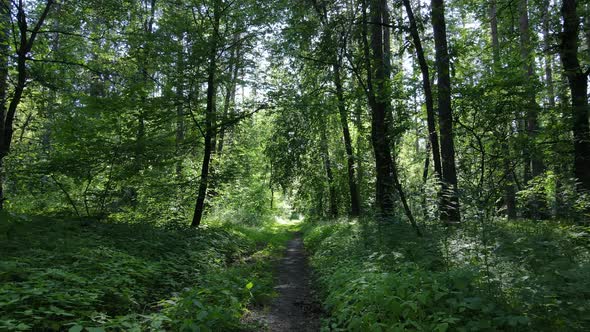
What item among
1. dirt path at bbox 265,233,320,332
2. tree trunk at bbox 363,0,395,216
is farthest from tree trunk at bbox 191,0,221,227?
tree trunk at bbox 363,0,395,216

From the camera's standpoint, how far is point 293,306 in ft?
20.9

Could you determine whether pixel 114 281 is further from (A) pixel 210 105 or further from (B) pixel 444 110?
(B) pixel 444 110

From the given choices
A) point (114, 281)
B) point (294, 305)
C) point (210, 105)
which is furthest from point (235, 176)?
point (114, 281)

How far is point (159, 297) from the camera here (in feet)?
18.9

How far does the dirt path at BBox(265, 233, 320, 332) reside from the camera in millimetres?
5391

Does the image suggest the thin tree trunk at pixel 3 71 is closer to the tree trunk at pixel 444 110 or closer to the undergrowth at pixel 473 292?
the undergrowth at pixel 473 292

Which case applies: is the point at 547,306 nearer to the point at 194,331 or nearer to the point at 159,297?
the point at 194,331

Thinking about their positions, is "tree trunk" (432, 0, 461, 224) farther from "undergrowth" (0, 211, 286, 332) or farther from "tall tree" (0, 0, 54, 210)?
"tall tree" (0, 0, 54, 210)

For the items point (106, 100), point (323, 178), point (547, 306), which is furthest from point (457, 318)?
point (323, 178)

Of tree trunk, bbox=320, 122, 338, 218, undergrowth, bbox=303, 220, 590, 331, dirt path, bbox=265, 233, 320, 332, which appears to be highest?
tree trunk, bbox=320, 122, 338, 218

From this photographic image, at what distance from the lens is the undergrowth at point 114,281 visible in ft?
13.0

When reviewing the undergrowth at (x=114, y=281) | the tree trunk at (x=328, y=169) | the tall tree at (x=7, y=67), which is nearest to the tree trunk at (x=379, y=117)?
the undergrowth at (x=114, y=281)

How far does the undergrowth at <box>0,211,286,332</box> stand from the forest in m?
0.04

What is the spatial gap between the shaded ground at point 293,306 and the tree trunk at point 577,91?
6.89 meters
